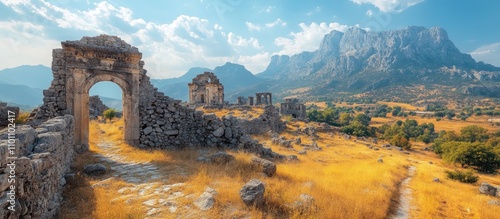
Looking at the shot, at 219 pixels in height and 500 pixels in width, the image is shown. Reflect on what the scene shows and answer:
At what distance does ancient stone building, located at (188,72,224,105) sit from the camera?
4372 cm

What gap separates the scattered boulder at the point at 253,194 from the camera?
230 inches

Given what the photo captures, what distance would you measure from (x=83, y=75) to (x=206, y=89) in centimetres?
3359

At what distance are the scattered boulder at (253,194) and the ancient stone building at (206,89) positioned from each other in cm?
3779

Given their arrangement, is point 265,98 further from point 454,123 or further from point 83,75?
point 454,123

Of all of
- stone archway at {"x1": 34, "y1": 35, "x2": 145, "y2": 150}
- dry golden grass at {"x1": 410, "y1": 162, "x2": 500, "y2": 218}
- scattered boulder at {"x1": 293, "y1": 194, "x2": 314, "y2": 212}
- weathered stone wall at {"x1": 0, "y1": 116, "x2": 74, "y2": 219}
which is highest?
stone archway at {"x1": 34, "y1": 35, "x2": 145, "y2": 150}

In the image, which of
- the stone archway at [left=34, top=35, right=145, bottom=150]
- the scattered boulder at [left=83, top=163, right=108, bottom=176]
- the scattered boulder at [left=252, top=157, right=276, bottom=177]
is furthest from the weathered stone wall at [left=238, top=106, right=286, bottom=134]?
the scattered boulder at [left=83, top=163, right=108, bottom=176]

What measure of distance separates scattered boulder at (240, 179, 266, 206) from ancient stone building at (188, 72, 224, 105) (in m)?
37.8

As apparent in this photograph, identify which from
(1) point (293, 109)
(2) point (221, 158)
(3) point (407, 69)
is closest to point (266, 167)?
(2) point (221, 158)

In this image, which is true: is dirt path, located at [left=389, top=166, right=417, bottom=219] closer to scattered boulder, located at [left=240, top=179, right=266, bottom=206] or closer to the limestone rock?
scattered boulder, located at [left=240, top=179, right=266, bottom=206]

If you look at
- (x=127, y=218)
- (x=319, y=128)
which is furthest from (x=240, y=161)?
(x=319, y=128)

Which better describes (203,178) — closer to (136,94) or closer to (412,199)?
(136,94)

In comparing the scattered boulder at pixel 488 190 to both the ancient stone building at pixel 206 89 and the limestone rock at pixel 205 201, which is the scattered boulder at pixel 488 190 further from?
the ancient stone building at pixel 206 89

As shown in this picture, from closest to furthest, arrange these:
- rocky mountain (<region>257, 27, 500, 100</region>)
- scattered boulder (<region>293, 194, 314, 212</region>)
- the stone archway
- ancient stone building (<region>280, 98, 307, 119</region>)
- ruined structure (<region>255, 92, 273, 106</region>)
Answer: scattered boulder (<region>293, 194, 314, 212</region>)
the stone archway
ruined structure (<region>255, 92, 273, 106</region>)
ancient stone building (<region>280, 98, 307, 119</region>)
rocky mountain (<region>257, 27, 500, 100</region>)

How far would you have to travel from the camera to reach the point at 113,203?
18.3 feet
